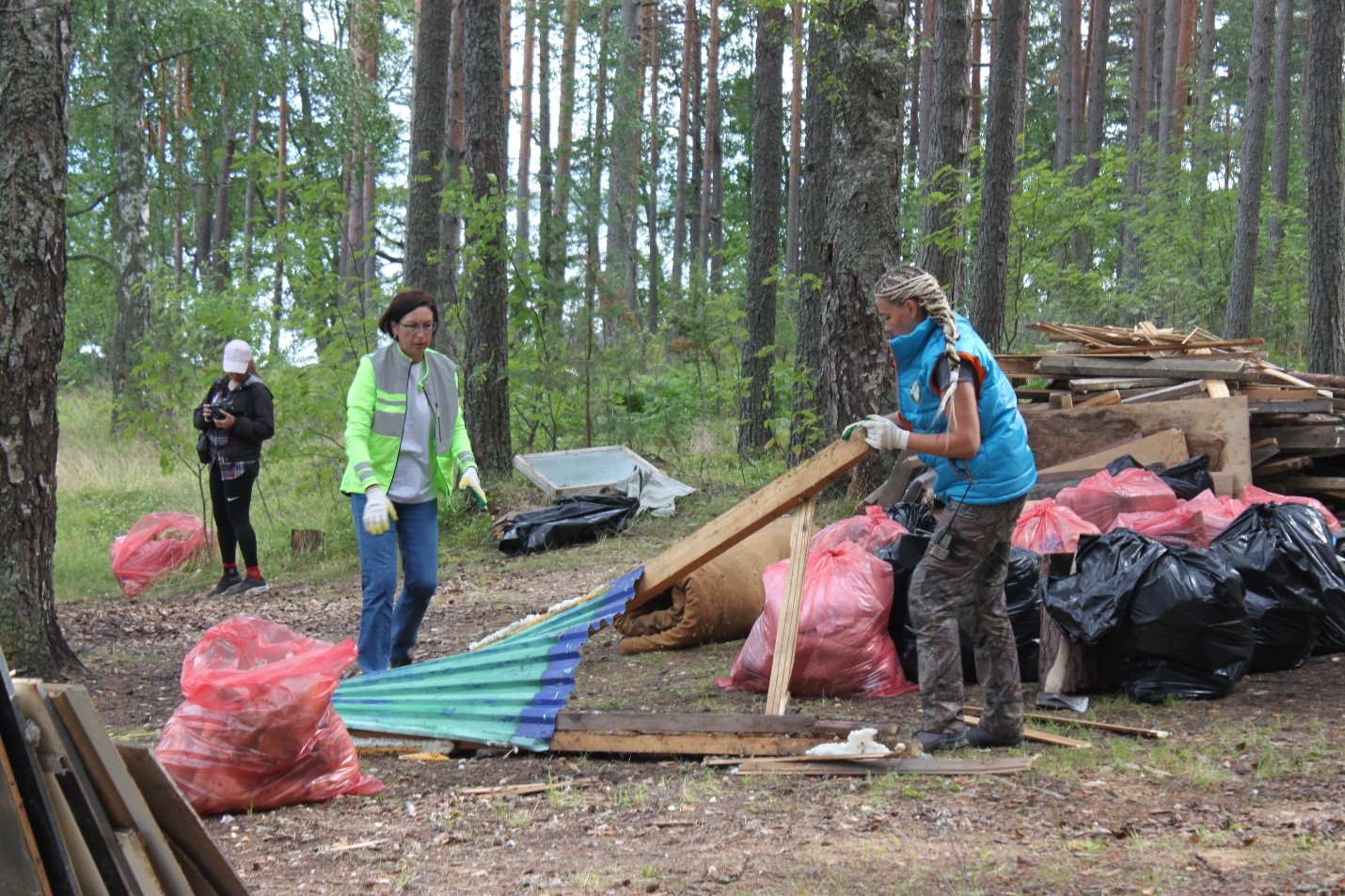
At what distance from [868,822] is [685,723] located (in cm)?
99

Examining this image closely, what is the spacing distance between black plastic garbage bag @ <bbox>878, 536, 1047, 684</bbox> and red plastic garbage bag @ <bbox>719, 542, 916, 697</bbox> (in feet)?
0.24

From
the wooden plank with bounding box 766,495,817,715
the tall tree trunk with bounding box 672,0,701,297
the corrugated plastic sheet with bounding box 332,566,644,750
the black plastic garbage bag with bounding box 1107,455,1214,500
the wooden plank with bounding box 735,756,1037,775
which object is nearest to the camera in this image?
the wooden plank with bounding box 735,756,1037,775

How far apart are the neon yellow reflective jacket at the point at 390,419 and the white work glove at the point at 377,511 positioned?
66 mm

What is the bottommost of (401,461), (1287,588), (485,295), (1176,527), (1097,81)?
(1287,588)

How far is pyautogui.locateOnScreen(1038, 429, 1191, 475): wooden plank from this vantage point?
23.0 feet

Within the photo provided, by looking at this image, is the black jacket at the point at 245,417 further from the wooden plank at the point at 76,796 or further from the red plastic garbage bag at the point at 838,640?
the wooden plank at the point at 76,796

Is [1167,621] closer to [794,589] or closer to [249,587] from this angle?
[794,589]

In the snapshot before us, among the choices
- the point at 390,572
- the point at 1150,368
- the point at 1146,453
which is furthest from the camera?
the point at 1150,368

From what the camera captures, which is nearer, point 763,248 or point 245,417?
point 245,417

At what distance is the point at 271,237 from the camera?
35.9ft

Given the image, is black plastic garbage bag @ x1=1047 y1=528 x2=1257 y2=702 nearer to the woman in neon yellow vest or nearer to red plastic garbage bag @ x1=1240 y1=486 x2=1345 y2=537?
red plastic garbage bag @ x1=1240 y1=486 x2=1345 y2=537

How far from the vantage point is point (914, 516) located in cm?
606

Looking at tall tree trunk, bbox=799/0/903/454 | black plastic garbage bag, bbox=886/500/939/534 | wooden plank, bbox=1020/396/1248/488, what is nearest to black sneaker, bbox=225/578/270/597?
tall tree trunk, bbox=799/0/903/454

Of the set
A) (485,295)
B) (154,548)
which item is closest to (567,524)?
(485,295)
